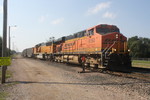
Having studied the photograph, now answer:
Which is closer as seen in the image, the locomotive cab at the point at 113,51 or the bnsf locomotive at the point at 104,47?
the locomotive cab at the point at 113,51

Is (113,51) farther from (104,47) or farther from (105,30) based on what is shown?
(105,30)

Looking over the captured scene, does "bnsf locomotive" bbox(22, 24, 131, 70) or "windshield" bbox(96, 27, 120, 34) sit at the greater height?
"windshield" bbox(96, 27, 120, 34)

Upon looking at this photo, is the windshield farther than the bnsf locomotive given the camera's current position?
Yes

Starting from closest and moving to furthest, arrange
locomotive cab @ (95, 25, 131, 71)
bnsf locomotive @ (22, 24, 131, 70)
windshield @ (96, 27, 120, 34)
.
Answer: locomotive cab @ (95, 25, 131, 71), bnsf locomotive @ (22, 24, 131, 70), windshield @ (96, 27, 120, 34)

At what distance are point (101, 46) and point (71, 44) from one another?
299 inches

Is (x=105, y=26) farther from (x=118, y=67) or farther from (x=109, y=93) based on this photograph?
(x=109, y=93)

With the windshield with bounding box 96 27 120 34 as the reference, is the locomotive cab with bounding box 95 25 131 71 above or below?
below

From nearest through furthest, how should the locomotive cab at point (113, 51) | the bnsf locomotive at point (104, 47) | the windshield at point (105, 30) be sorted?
the locomotive cab at point (113, 51)
the bnsf locomotive at point (104, 47)
the windshield at point (105, 30)

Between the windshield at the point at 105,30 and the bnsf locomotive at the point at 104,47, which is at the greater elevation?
the windshield at the point at 105,30

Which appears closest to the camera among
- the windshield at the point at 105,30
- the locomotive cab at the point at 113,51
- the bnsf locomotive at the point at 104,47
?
the locomotive cab at the point at 113,51

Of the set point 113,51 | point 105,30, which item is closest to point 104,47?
point 113,51

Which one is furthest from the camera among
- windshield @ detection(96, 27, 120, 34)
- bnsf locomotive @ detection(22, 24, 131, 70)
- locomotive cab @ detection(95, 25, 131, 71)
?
windshield @ detection(96, 27, 120, 34)

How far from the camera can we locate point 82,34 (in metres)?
18.1

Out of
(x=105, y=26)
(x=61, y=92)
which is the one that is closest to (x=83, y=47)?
(x=105, y=26)
